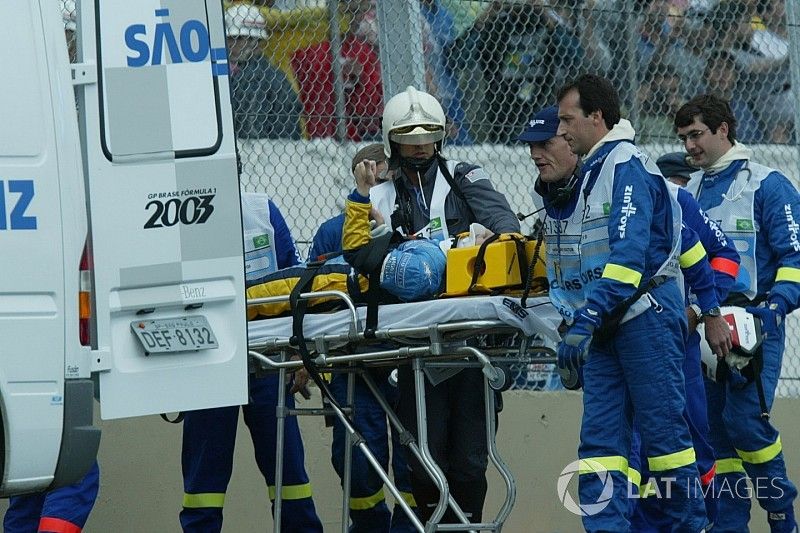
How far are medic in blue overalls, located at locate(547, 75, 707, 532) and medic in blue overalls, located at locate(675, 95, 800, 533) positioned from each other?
4.62 ft

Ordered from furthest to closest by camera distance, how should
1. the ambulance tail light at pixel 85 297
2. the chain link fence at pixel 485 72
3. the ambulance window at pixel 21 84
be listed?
the chain link fence at pixel 485 72 → the ambulance tail light at pixel 85 297 → the ambulance window at pixel 21 84

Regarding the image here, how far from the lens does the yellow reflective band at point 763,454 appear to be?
7.16m

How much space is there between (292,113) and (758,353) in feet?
8.79

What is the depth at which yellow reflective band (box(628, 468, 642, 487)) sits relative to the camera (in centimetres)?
582

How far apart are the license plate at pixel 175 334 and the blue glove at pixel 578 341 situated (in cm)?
126

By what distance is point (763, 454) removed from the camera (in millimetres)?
7164

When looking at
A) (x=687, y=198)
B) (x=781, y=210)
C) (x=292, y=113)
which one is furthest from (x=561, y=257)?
(x=292, y=113)

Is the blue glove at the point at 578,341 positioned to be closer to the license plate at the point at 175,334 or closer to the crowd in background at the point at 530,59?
the license plate at the point at 175,334

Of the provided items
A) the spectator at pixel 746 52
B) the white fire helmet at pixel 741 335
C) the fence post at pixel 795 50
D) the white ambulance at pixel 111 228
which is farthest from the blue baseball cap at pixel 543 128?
the fence post at pixel 795 50

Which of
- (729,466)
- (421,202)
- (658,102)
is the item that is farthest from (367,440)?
(658,102)

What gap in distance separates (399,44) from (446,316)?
9.02 feet

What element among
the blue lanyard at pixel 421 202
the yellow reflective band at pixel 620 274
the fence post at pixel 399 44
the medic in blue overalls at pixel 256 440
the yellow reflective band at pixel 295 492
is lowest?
the yellow reflective band at pixel 295 492

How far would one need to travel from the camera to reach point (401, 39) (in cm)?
801

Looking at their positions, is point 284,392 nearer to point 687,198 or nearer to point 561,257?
point 561,257
